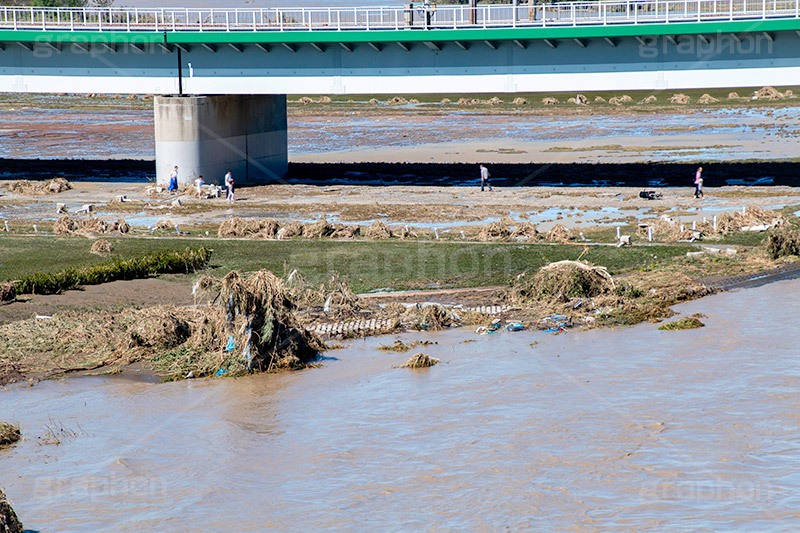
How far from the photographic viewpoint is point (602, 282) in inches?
968

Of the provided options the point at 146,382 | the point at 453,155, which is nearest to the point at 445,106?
the point at 453,155

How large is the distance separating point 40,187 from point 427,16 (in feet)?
70.2

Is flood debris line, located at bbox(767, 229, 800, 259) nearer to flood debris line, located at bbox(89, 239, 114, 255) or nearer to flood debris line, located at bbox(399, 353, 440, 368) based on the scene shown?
flood debris line, located at bbox(399, 353, 440, 368)

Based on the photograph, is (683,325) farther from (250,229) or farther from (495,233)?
(250,229)

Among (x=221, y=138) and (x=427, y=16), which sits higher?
(x=427, y=16)

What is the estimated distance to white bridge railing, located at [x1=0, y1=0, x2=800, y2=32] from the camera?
3938 cm

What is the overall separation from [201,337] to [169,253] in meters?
8.84

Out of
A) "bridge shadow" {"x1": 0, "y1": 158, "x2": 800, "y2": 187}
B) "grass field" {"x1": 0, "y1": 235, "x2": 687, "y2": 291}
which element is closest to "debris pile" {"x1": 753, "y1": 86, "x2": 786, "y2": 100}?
"bridge shadow" {"x1": 0, "y1": 158, "x2": 800, "y2": 187}

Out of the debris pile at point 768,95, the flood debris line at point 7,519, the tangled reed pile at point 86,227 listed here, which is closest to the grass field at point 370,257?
the tangled reed pile at point 86,227

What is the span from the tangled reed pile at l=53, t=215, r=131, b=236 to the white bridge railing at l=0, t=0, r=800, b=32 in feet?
44.9

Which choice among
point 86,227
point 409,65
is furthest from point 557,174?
point 86,227

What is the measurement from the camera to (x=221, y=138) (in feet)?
158

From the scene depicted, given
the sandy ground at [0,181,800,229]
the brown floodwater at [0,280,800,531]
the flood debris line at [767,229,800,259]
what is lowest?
the brown floodwater at [0,280,800,531]

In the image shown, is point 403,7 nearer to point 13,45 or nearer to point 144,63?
point 144,63
